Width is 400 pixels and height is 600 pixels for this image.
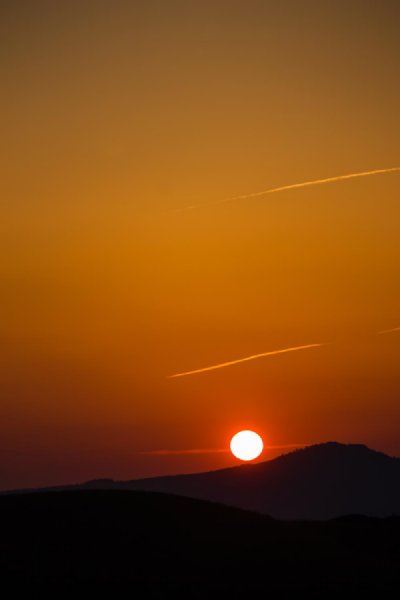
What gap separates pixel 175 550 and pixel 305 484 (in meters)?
141

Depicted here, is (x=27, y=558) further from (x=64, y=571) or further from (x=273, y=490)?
(x=273, y=490)

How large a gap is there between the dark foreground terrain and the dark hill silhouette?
11292 cm

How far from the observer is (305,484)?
173000mm

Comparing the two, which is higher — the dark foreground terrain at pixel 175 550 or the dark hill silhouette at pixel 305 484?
the dark hill silhouette at pixel 305 484

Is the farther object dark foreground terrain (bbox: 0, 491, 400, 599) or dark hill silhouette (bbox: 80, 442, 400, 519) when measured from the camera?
dark hill silhouette (bbox: 80, 442, 400, 519)

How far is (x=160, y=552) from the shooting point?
34.8 metres

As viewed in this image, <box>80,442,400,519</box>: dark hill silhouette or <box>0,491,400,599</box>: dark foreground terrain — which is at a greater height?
<box>80,442,400,519</box>: dark hill silhouette

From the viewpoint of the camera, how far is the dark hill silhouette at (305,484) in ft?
531

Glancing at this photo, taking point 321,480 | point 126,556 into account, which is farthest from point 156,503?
point 321,480

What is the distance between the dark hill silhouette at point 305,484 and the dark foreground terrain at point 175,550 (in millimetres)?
112922

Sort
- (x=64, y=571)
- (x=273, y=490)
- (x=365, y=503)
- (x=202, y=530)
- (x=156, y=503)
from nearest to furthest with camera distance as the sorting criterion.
A: (x=64, y=571) < (x=202, y=530) < (x=156, y=503) < (x=273, y=490) < (x=365, y=503)

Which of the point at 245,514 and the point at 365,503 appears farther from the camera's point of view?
the point at 365,503

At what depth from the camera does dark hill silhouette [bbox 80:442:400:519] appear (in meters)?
162

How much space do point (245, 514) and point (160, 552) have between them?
601cm
